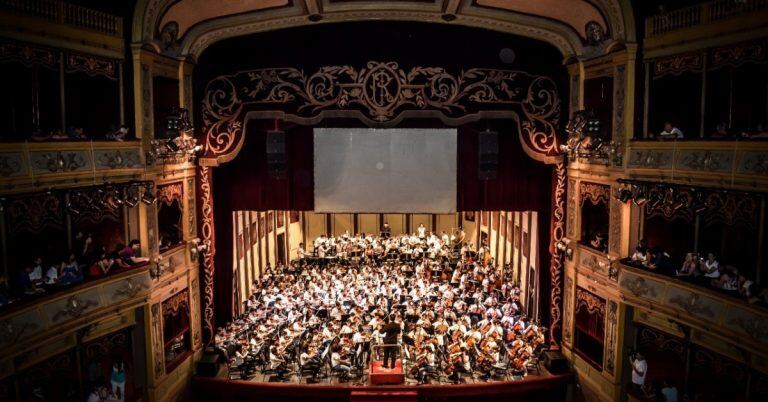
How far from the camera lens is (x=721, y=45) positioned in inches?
324

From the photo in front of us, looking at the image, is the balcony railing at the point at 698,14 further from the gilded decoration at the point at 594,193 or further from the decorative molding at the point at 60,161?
the decorative molding at the point at 60,161

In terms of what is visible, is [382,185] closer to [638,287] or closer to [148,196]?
[148,196]

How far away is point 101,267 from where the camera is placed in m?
9.09

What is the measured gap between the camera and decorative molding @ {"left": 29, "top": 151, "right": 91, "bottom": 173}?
7996 millimetres

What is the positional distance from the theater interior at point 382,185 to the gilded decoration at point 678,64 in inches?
1.5

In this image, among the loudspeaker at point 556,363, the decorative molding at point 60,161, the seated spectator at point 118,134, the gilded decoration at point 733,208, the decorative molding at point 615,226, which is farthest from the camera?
the loudspeaker at point 556,363

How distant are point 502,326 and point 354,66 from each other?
646cm

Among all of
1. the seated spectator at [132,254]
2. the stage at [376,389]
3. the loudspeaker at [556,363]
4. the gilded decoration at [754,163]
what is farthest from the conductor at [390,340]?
the gilded decoration at [754,163]

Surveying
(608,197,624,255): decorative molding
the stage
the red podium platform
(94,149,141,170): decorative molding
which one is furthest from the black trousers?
(94,149,141,170): decorative molding

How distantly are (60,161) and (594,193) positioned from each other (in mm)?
9182

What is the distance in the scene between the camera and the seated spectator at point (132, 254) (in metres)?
9.53

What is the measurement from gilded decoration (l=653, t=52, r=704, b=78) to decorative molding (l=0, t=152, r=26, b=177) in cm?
993

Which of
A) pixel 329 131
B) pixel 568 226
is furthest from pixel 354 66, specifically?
pixel 568 226

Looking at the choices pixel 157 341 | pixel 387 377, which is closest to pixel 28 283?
pixel 157 341
